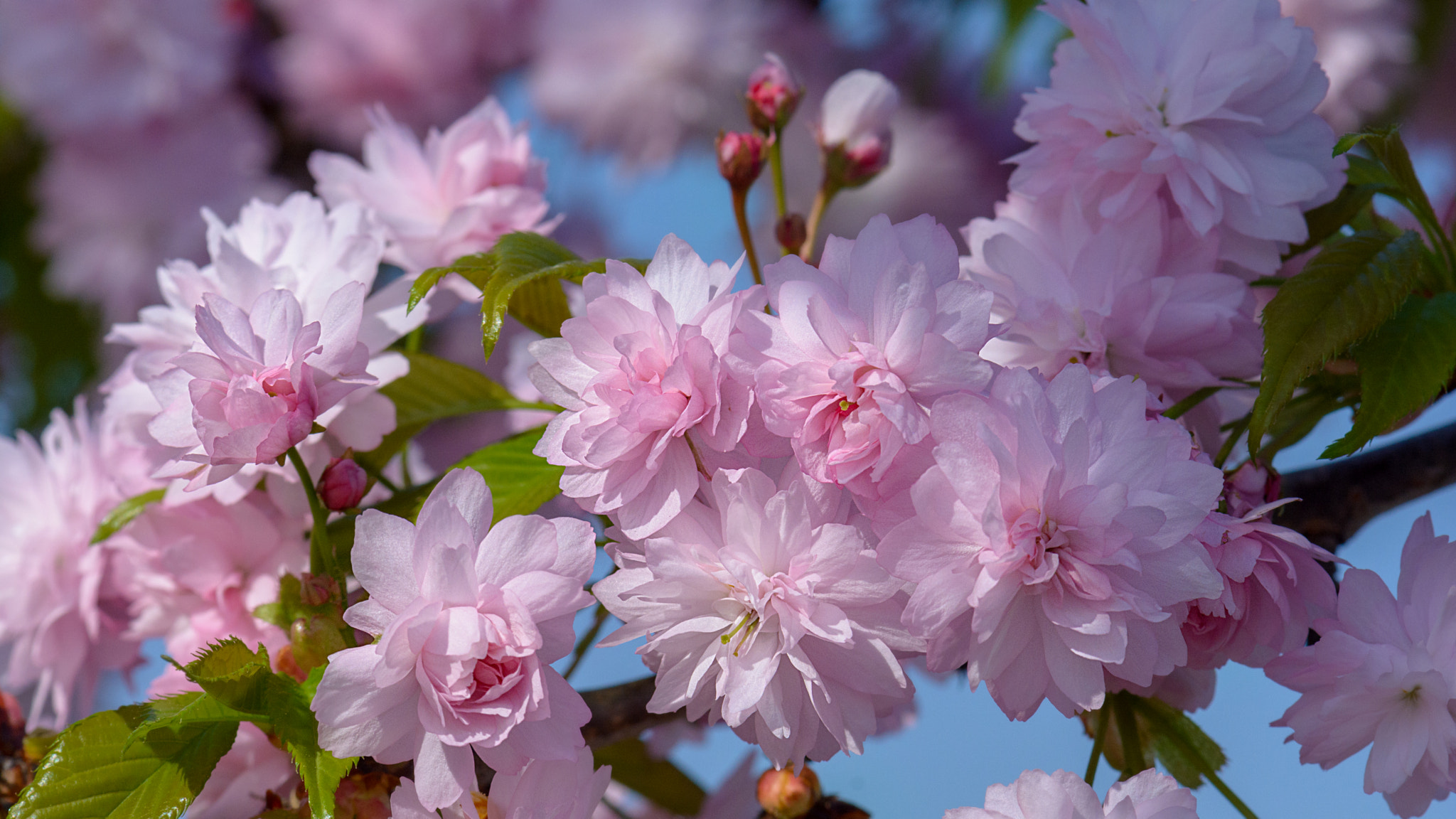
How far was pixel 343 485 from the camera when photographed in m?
0.39

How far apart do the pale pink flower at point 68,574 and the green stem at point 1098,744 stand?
43cm

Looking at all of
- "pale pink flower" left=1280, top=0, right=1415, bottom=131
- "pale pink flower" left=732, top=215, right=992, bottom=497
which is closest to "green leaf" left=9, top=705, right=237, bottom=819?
"pale pink flower" left=732, top=215, right=992, bottom=497

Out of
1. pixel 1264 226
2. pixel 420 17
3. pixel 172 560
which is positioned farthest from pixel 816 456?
pixel 420 17

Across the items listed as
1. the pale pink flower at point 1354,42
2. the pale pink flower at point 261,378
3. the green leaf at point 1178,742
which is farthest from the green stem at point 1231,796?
the pale pink flower at point 1354,42

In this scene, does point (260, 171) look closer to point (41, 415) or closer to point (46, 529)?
point (41, 415)

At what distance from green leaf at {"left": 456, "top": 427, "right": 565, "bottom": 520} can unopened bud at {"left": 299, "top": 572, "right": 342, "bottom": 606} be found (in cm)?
6

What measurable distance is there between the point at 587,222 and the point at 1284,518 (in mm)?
1326

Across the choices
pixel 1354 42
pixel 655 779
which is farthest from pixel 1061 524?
pixel 1354 42

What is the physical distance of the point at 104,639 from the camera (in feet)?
1.73

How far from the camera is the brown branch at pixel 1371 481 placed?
492 mm

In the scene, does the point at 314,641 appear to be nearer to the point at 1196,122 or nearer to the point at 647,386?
the point at 647,386

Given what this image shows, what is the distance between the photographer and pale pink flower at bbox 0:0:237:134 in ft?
4.32

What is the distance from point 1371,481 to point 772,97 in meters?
0.34

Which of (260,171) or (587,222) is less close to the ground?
(260,171)
